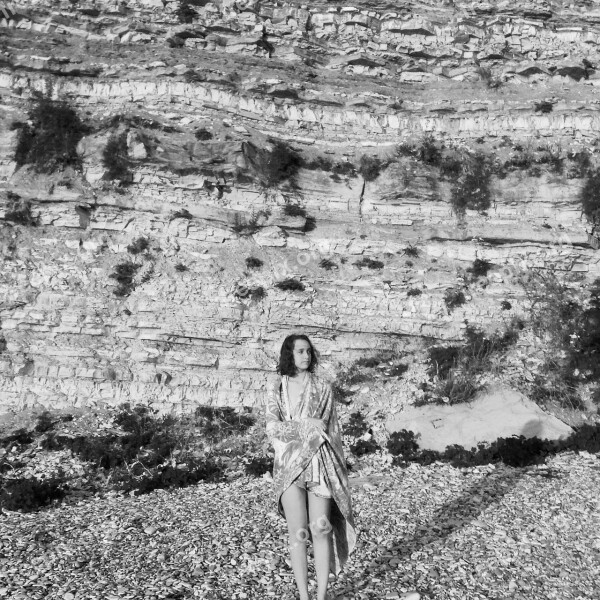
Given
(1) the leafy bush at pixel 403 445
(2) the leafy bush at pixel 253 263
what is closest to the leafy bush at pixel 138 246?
(2) the leafy bush at pixel 253 263

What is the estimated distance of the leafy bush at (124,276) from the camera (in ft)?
60.7

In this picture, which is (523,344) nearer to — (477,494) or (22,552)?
(477,494)

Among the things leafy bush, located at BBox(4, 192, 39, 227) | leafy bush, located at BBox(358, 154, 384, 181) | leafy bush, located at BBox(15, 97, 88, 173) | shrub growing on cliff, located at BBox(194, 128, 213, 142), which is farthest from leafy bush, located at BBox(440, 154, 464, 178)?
leafy bush, located at BBox(4, 192, 39, 227)

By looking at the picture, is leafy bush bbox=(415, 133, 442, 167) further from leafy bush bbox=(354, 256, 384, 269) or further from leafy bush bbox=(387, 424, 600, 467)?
leafy bush bbox=(387, 424, 600, 467)

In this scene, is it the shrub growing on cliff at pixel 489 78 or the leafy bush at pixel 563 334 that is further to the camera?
the shrub growing on cliff at pixel 489 78

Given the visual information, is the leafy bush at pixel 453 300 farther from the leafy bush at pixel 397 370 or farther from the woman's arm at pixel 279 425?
the woman's arm at pixel 279 425

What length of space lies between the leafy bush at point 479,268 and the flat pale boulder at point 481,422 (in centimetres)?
589

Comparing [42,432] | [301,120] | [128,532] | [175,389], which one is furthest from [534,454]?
[301,120]

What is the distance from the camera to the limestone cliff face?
17844 millimetres

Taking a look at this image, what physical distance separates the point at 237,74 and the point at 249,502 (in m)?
18.8

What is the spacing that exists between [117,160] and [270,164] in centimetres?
537

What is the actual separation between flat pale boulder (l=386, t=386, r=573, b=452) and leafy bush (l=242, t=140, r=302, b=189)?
1013 cm

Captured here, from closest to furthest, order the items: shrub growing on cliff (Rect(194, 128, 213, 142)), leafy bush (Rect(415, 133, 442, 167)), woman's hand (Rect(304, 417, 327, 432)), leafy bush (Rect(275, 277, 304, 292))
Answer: woman's hand (Rect(304, 417, 327, 432))
leafy bush (Rect(275, 277, 304, 292))
shrub growing on cliff (Rect(194, 128, 213, 142))
leafy bush (Rect(415, 133, 442, 167))

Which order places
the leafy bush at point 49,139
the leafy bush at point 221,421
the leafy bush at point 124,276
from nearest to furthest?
the leafy bush at point 221,421
the leafy bush at point 124,276
the leafy bush at point 49,139
